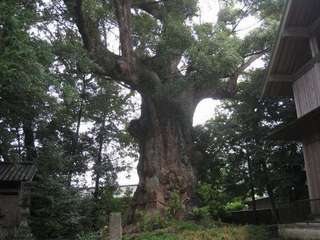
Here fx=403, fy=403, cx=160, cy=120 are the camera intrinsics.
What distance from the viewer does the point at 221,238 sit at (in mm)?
14914

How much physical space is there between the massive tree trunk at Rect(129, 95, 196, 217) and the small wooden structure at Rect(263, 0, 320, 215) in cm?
596

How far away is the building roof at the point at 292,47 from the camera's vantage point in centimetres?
1346

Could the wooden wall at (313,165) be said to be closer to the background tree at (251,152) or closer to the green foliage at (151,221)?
the background tree at (251,152)

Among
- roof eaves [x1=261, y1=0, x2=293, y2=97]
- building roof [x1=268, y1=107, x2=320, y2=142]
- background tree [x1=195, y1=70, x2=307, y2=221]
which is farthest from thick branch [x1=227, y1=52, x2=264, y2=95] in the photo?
building roof [x1=268, y1=107, x2=320, y2=142]

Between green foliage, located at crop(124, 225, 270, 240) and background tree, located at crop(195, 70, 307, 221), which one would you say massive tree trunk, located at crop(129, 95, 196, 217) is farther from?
green foliage, located at crop(124, 225, 270, 240)

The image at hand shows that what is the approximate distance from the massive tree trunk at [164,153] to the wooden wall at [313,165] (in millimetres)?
6333

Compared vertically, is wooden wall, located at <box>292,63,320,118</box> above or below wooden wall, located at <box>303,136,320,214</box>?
above

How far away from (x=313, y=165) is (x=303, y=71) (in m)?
3.36

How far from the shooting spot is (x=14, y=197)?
17.7 meters

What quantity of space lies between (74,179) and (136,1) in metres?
11.5

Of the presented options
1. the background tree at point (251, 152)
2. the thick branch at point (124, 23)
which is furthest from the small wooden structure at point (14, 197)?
the background tree at point (251, 152)

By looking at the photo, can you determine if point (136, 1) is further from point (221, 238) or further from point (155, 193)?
point (221, 238)

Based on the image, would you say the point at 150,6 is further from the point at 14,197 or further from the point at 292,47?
the point at 14,197

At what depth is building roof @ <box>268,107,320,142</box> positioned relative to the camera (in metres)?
12.7
